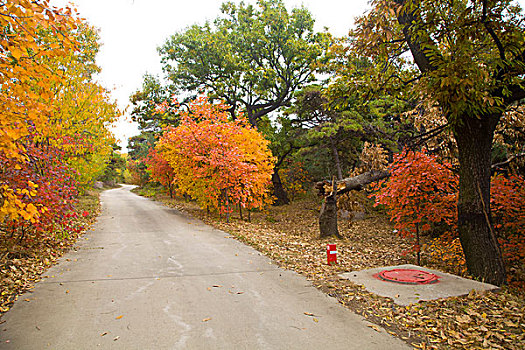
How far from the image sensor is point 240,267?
6008mm

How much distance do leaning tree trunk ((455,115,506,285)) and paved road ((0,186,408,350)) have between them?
2.55 metres

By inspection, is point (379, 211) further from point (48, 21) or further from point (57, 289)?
point (48, 21)

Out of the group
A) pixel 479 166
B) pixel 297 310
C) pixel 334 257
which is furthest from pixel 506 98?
pixel 297 310

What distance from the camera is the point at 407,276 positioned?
16.8 feet

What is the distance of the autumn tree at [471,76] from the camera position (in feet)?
13.9

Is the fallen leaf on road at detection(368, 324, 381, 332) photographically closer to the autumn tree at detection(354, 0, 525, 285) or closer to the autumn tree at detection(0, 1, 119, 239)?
the autumn tree at detection(354, 0, 525, 285)

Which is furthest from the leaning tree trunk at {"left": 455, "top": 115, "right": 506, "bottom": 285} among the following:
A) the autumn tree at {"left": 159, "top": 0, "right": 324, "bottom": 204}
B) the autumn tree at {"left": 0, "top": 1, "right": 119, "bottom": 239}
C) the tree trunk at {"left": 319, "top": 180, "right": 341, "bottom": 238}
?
the autumn tree at {"left": 159, "top": 0, "right": 324, "bottom": 204}

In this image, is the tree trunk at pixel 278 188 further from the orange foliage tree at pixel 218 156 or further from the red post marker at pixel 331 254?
the red post marker at pixel 331 254

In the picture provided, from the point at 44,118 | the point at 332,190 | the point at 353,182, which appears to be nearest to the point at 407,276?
the point at 332,190

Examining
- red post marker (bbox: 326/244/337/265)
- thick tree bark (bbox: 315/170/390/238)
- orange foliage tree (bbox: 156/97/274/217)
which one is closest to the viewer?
red post marker (bbox: 326/244/337/265)

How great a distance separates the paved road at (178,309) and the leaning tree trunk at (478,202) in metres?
2.55

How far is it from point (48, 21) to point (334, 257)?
5.72m

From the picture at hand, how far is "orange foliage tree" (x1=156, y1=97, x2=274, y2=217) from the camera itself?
1145 cm

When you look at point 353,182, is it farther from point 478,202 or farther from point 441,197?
point 478,202
